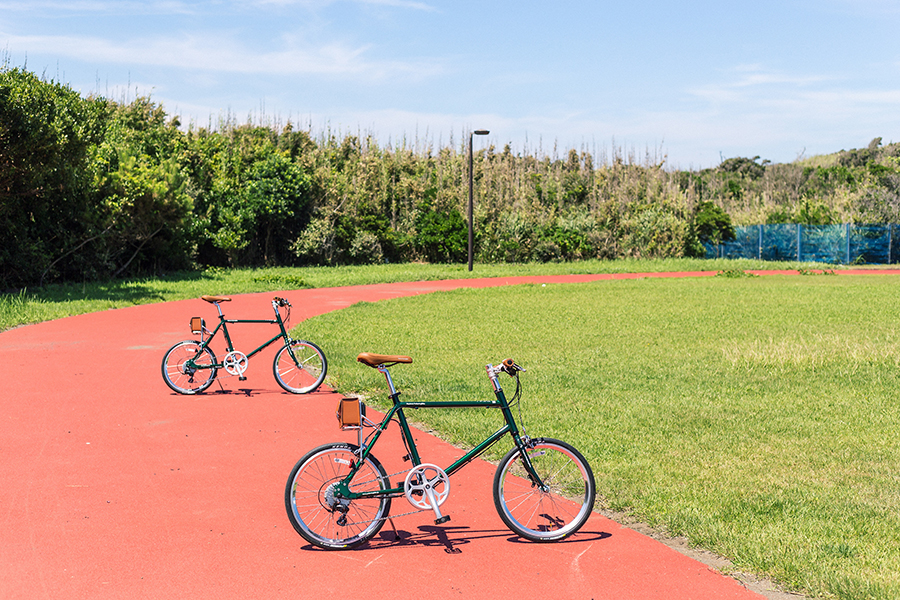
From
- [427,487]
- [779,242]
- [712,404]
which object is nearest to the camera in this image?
[427,487]

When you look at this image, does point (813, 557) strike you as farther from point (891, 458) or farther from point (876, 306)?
point (876, 306)

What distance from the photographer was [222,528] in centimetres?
574

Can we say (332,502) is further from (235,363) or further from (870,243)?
(870,243)

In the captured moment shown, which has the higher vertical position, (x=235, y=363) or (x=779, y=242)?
(x=779, y=242)

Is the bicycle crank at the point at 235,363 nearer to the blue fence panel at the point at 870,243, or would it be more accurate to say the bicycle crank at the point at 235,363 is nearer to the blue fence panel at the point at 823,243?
the blue fence panel at the point at 823,243

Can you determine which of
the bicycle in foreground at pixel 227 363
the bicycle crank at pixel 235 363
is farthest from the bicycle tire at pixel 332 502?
the bicycle crank at pixel 235 363

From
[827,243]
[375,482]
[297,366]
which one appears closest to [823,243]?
[827,243]

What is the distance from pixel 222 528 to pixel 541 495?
7.41 ft

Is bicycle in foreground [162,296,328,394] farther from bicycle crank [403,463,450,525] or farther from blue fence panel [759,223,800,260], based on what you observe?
blue fence panel [759,223,800,260]

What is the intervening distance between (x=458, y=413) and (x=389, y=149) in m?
45.7

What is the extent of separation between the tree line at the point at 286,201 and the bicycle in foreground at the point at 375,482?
19.2 metres


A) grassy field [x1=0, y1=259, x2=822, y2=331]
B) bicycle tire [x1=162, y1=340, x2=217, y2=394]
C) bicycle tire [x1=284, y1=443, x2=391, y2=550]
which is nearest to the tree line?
grassy field [x1=0, y1=259, x2=822, y2=331]

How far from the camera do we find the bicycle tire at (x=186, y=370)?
412 inches

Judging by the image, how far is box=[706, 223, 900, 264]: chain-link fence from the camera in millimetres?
47719
